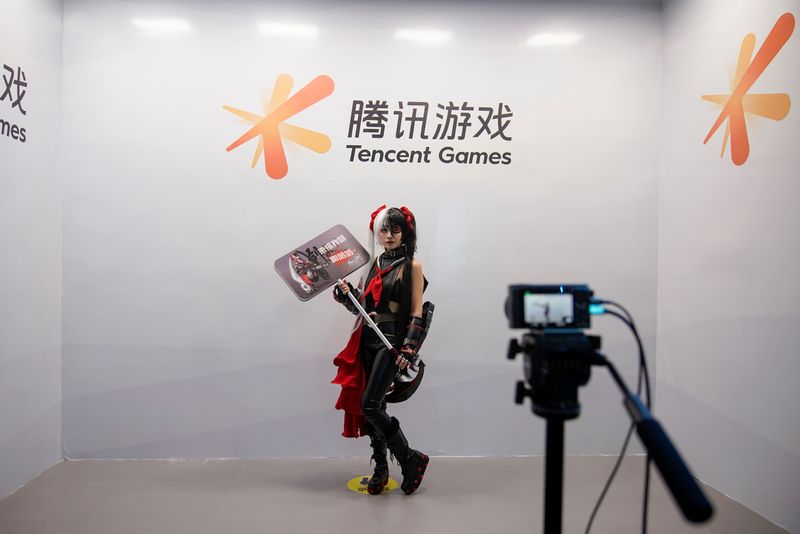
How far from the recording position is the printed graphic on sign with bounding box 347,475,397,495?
3.15m

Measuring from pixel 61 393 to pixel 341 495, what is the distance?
1.96 m

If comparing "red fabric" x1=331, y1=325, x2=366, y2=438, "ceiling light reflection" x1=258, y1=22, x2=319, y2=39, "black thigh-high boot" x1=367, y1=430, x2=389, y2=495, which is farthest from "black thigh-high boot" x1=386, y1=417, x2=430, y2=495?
"ceiling light reflection" x1=258, y1=22, x2=319, y2=39

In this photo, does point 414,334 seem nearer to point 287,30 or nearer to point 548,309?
point 548,309

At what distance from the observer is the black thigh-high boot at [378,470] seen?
3.12m

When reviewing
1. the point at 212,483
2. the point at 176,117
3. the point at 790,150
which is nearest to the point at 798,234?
the point at 790,150

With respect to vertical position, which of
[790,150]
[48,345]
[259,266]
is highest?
Answer: [790,150]

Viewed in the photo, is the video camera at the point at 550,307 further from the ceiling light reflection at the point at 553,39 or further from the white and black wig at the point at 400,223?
the ceiling light reflection at the point at 553,39

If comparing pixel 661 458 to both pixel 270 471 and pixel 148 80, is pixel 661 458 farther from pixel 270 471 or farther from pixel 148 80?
pixel 148 80

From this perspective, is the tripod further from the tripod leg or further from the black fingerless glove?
the black fingerless glove

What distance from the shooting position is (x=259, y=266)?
3.69 meters

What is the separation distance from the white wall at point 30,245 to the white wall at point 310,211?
0.10 m

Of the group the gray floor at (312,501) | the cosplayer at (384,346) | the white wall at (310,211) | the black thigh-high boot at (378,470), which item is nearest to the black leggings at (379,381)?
the cosplayer at (384,346)

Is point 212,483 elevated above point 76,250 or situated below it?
below

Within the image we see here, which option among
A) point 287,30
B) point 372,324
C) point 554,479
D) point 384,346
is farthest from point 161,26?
point 554,479
